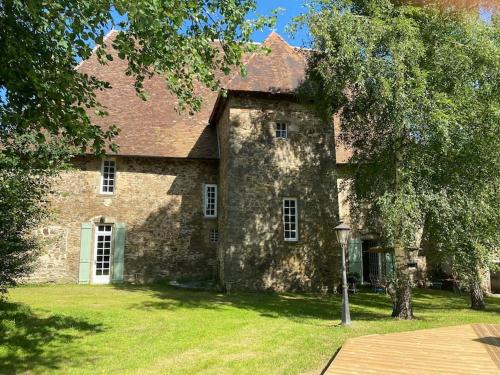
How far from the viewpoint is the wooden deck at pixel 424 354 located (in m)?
4.88

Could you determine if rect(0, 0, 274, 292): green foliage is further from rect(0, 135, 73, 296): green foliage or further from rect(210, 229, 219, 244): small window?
rect(210, 229, 219, 244): small window

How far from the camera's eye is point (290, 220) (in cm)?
1528

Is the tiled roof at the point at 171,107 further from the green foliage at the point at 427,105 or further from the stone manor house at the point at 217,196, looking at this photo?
the green foliage at the point at 427,105

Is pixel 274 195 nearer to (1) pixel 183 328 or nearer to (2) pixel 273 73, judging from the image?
(2) pixel 273 73

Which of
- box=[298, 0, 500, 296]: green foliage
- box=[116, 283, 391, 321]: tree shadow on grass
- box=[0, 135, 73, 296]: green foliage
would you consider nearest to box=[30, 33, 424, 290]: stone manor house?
box=[116, 283, 391, 321]: tree shadow on grass

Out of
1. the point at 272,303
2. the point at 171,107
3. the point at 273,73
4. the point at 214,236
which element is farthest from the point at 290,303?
the point at 171,107

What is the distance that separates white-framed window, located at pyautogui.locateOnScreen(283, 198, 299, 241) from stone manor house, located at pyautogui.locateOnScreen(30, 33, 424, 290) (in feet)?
0.12

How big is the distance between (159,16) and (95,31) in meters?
1.05

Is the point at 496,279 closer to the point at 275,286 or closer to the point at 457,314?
the point at 457,314

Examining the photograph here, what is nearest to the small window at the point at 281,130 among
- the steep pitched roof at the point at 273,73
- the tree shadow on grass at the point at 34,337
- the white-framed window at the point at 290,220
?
the steep pitched roof at the point at 273,73

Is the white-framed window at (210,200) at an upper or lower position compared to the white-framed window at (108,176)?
lower

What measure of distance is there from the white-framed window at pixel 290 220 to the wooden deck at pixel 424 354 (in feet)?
26.5

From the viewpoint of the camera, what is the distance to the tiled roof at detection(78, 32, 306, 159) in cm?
1554

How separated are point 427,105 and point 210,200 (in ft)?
32.5
